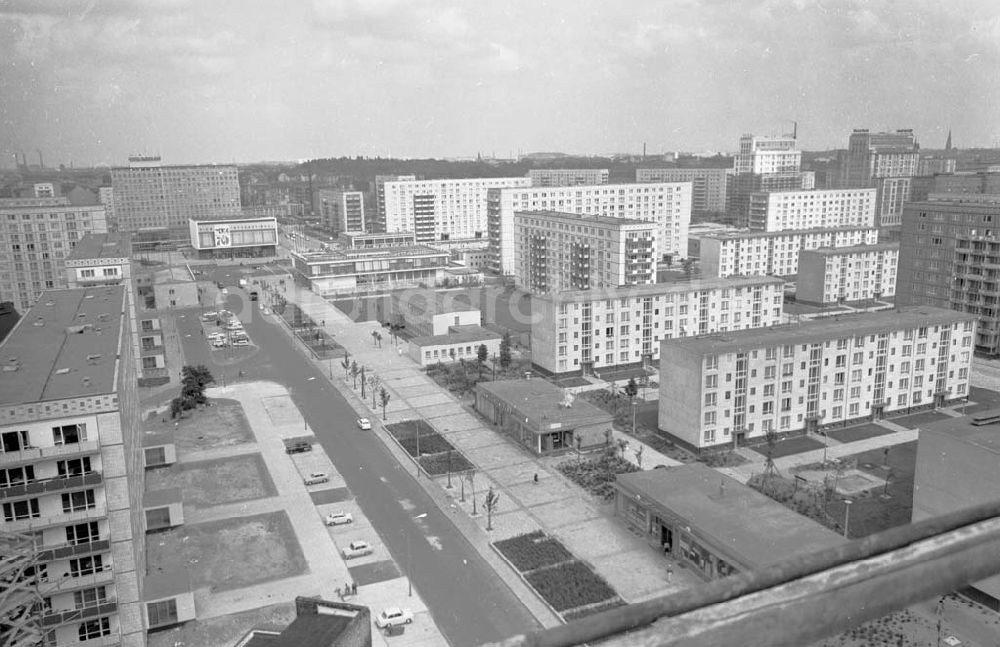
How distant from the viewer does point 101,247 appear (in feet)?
66.0

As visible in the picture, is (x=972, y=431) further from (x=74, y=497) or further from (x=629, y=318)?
(x=74, y=497)

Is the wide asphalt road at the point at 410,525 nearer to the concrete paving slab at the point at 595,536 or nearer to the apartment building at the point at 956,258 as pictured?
the concrete paving slab at the point at 595,536

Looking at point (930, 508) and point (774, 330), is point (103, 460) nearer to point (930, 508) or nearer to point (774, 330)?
point (930, 508)

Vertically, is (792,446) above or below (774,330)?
below

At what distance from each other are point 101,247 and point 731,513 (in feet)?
58.2

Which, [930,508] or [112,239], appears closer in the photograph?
[930,508]

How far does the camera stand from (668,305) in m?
18.4

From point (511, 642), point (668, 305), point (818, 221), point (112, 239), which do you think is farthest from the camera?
point (818, 221)

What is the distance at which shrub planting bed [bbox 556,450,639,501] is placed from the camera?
11.4 m

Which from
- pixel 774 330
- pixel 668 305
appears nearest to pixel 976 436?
pixel 774 330

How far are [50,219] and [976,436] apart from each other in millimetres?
23991

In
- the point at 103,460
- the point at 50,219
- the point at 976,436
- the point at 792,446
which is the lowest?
the point at 792,446

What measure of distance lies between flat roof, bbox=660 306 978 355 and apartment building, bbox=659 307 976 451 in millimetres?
18

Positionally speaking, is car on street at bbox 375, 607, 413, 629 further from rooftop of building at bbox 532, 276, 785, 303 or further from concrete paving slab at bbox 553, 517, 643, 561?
rooftop of building at bbox 532, 276, 785, 303
